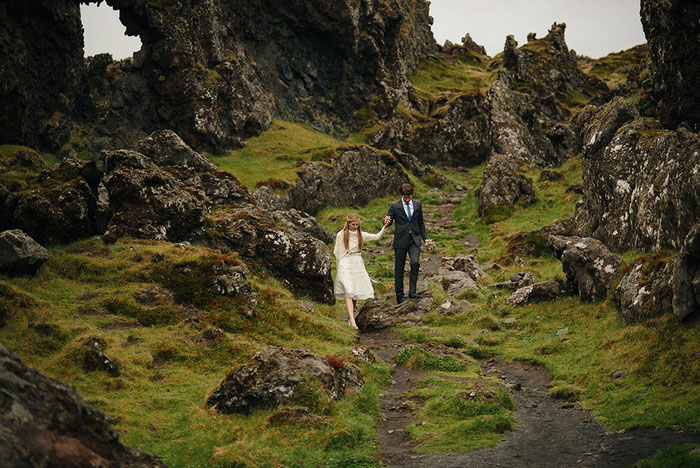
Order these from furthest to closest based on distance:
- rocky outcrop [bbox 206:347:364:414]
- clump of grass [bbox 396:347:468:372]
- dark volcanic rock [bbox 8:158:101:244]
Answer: dark volcanic rock [bbox 8:158:101:244] < clump of grass [bbox 396:347:468:372] < rocky outcrop [bbox 206:347:364:414]

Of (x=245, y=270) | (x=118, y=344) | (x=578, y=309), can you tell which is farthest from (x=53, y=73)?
(x=578, y=309)

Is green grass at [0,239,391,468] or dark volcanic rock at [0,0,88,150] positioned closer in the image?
green grass at [0,239,391,468]

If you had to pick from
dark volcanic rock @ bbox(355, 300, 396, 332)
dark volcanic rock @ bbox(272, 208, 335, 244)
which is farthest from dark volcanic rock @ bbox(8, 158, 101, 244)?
dark volcanic rock @ bbox(355, 300, 396, 332)

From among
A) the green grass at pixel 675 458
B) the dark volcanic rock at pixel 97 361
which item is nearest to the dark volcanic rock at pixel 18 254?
the dark volcanic rock at pixel 97 361

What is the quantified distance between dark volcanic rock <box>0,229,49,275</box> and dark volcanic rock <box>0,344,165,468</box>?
1045cm

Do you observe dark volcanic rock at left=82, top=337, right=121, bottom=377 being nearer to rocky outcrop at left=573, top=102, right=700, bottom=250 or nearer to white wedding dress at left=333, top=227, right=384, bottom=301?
white wedding dress at left=333, top=227, right=384, bottom=301

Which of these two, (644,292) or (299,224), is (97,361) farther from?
(299,224)

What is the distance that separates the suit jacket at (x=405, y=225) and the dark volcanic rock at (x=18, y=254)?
13.0 meters

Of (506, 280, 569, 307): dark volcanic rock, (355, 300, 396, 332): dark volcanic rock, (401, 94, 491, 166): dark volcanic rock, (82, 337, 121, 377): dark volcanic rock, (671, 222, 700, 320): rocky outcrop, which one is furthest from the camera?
(401, 94, 491, 166): dark volcanic rock

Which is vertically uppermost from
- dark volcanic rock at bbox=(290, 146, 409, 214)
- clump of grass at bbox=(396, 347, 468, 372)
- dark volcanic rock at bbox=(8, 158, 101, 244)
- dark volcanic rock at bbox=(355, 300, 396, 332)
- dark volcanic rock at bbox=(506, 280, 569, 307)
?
dark volcanic rock at bbox=(290, 146, 409, 214)

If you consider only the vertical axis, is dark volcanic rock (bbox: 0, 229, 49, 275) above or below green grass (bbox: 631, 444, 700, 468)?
above

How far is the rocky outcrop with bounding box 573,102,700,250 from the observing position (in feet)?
55.2

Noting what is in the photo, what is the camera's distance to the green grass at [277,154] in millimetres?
44469

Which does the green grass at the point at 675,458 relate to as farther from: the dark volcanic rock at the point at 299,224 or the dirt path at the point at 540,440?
the dark volcanic rock at the point at 299,224
